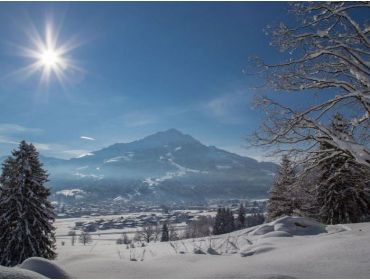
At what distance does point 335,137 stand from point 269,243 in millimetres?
3592

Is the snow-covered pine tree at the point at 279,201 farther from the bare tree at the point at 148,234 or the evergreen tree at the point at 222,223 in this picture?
the evergreen tree at the point at 222,223

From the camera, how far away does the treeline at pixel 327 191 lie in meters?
11.5

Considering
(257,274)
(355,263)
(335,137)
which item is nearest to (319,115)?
(335,137)

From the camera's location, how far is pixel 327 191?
3034 cm

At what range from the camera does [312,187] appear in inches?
491

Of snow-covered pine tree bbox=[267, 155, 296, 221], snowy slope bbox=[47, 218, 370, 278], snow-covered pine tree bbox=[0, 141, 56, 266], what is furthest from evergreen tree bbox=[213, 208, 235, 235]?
snowy slope bbox=[47, 218, 370, 278]

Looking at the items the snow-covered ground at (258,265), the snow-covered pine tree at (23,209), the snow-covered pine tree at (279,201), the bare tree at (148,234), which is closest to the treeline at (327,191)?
the snow-covered pine tree at (279,201)

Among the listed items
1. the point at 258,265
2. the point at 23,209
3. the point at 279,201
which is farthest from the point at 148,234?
the point at 258,265

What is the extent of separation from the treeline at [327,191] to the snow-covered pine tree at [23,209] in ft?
54.5

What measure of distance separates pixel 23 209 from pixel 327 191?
23.4 m

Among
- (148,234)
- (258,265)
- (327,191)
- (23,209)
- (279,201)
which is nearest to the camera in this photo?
(258,265)

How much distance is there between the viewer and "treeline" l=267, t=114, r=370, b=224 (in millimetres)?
11500

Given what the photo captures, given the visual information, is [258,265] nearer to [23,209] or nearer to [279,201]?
[23,209]

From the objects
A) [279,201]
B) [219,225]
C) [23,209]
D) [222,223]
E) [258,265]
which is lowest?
[258,265]
